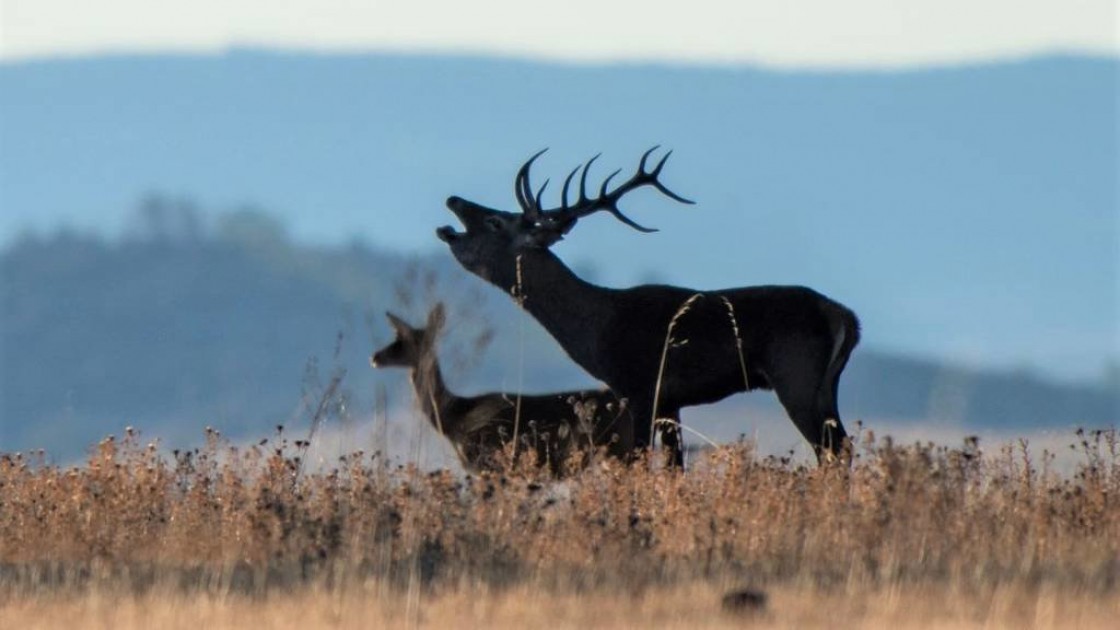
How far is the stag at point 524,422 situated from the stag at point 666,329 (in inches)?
8.6

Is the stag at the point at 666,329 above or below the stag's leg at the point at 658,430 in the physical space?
above

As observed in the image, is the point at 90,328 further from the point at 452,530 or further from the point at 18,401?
the point at 452,530

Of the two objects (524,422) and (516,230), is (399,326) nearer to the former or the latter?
(516,230)

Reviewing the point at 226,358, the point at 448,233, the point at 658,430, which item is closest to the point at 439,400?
the point at 448,233

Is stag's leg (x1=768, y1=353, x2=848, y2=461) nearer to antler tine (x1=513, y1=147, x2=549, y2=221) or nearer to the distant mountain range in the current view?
antler tine (x1=513, y1=147, x2=549, y2=221)

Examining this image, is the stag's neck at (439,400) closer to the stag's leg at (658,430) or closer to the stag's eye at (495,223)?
the stag's eye at (495,223)

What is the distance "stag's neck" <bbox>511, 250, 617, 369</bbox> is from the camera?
1545 cm

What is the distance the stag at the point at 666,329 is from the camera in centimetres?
1448

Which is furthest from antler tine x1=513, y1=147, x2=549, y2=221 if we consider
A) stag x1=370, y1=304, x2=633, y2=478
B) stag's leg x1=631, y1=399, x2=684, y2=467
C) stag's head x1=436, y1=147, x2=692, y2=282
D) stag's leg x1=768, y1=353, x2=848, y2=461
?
stag's leg x1=768, y1=353, x2=848, y2=461

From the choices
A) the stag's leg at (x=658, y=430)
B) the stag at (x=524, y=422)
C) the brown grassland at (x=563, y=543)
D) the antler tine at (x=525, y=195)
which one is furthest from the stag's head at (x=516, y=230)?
the brown grassland at (x=563, y=543)

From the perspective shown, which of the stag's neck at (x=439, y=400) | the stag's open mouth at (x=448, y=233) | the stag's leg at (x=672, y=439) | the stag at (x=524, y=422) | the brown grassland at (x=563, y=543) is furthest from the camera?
the stag's neck at (x=439, y=400)

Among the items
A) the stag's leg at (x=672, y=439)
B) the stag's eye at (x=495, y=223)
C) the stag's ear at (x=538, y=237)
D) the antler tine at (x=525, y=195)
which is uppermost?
the antler tine at (x=525, y=195)

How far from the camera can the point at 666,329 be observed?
1498 centimetres

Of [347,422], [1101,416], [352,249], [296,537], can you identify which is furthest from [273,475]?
[352,249]
